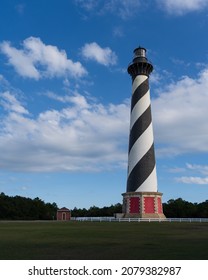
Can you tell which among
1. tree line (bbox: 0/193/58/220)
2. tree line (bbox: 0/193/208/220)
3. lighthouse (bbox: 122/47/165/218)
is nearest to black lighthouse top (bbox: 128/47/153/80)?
lighthouse (bbox: 122/47/165/218)

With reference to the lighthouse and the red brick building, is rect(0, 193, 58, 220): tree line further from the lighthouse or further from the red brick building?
the lighthouse

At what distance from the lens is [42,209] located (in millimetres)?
90625

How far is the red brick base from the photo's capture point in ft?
147

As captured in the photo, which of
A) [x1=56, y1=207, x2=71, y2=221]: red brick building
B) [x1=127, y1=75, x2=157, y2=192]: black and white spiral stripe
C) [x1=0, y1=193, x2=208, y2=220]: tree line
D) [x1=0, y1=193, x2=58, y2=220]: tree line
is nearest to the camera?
[x1=127, y1=75, x2=157, y2=192]: black and white spiral stripe

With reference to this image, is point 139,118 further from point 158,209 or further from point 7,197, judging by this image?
point 7,197

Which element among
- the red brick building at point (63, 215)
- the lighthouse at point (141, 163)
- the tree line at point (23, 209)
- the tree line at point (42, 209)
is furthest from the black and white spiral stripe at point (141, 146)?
the tree line at point (23, 209)

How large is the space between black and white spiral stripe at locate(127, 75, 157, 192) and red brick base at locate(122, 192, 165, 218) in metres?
0.70

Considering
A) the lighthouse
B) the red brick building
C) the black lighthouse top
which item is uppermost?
the black lighthouse top

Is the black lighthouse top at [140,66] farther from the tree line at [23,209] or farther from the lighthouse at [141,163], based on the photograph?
the tree line at [23,209]

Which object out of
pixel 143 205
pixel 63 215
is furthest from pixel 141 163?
pixel 63 215

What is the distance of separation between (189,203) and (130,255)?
6571cm

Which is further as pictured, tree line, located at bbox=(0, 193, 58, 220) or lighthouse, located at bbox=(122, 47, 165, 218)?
tree line, located at bbox=(0, 193, 58, 220)

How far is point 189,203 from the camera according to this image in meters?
73.9

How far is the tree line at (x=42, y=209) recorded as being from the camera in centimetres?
7069
